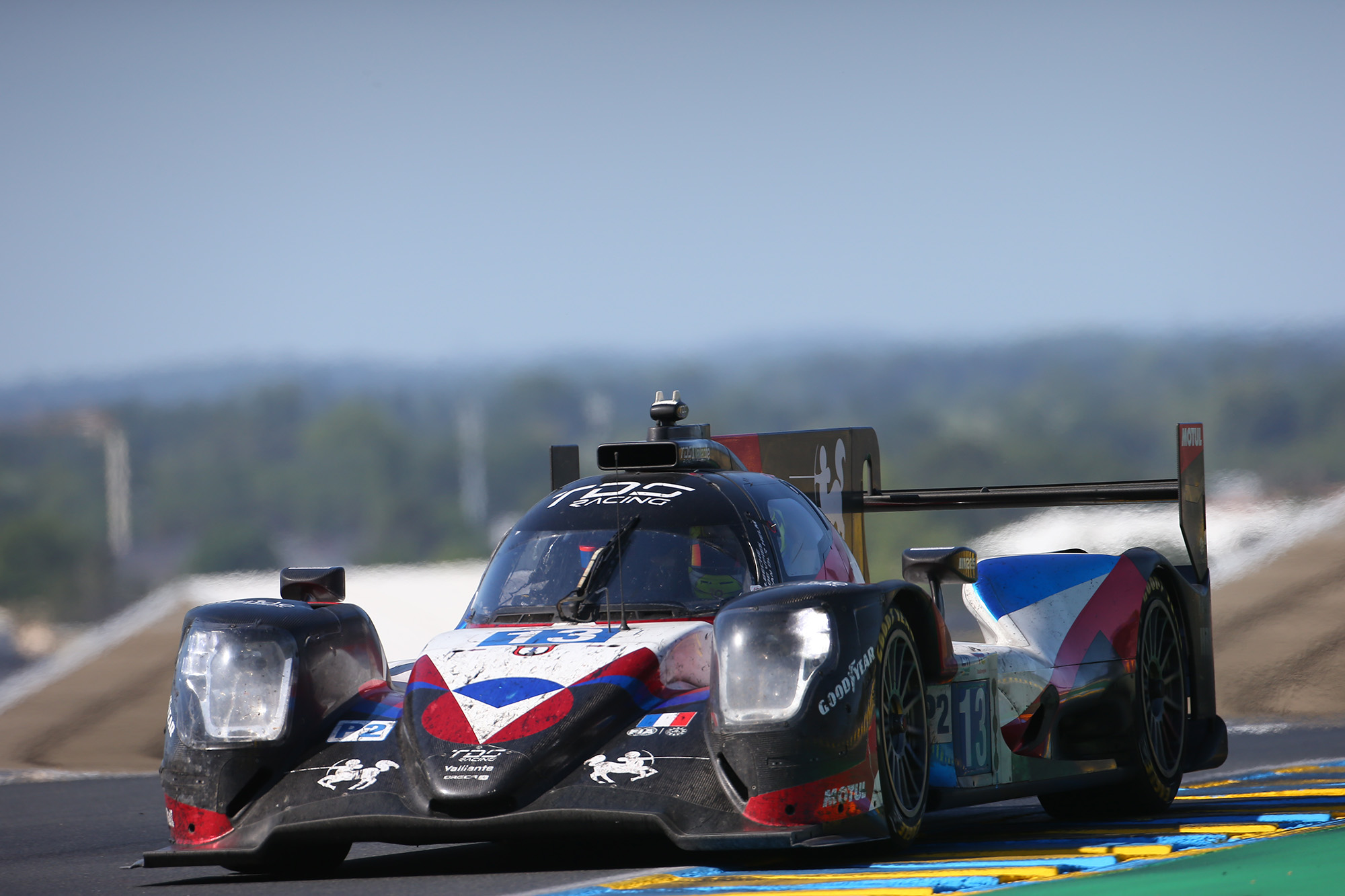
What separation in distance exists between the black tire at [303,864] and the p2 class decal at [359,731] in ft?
1.18

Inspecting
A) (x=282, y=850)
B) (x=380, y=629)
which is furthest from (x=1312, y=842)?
(x=380, y=629)

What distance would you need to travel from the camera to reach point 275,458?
49812 millimetres

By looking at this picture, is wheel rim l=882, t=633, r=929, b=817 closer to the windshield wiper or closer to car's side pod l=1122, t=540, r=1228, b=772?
the windshield wiper

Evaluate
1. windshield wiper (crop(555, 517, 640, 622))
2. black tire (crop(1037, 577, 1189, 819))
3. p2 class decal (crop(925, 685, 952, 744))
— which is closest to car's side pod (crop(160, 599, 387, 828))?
windshield wiper (crop(555, 517, 640, 622))

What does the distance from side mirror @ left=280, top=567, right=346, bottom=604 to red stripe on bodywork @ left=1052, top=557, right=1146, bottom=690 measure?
297cm

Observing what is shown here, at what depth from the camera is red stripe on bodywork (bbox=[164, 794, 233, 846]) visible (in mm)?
5895

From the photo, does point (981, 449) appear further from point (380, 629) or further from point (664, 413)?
point (664, 413)

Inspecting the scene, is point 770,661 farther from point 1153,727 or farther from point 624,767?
point 1153,727

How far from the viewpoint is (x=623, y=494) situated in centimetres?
693

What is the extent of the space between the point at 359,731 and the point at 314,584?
1.10 m

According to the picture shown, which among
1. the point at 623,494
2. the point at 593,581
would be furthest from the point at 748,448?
the point at 593,581

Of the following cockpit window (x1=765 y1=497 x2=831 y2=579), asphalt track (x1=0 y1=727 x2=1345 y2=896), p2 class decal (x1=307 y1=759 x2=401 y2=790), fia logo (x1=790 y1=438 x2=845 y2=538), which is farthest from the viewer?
fia logo (x1=790 y1=438 x2=845 y2=538)

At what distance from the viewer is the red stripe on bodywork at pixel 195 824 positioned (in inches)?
232

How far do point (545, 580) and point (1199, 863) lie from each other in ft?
8.53
